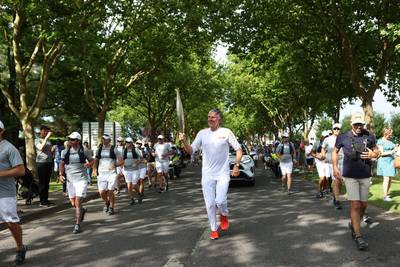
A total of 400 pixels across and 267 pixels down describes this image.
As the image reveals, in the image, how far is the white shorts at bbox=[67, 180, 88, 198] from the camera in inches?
378

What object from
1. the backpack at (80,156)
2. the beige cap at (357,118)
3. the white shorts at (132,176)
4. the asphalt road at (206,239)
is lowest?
the asphalt road at (206,239)

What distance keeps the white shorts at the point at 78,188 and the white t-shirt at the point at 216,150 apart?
8.46ft

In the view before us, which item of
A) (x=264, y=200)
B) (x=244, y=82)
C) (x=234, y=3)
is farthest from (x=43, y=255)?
(x=244, y=82)

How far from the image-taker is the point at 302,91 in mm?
37438

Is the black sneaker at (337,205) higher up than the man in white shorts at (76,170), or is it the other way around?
the man in white shorts at (76,170)

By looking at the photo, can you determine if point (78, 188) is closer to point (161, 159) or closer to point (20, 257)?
point (20, 257)

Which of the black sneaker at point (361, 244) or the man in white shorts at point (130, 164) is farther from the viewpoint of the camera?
the man in white shorts at point (130, 164)

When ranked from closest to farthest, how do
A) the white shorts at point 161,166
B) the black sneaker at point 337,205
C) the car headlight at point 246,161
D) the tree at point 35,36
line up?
the black sneaker at point 337,205 < the tree at point 35,36 < the white shorts at point 161,166 < the car headlight at point 246,161

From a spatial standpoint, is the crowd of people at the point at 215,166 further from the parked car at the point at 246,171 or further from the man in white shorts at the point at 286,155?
the parked car at the point at 246,171

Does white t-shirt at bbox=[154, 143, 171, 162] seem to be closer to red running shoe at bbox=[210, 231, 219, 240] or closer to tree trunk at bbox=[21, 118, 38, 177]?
tree trunk at bbox=[21, 118, 38, 177]

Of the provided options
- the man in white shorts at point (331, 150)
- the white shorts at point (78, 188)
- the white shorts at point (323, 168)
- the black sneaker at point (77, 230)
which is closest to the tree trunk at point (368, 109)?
the white shorts at point (323, 168)

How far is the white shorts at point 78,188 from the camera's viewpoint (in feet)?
31.5

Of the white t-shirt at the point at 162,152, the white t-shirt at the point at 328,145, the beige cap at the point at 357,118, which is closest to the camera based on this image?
the beige cap at the point at 357,118

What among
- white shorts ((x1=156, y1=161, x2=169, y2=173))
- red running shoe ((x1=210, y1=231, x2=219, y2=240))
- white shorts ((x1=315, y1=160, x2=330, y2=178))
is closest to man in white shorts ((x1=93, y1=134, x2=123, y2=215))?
red running shoe ((x1=210, y1=231, x2=219, y2=240))
